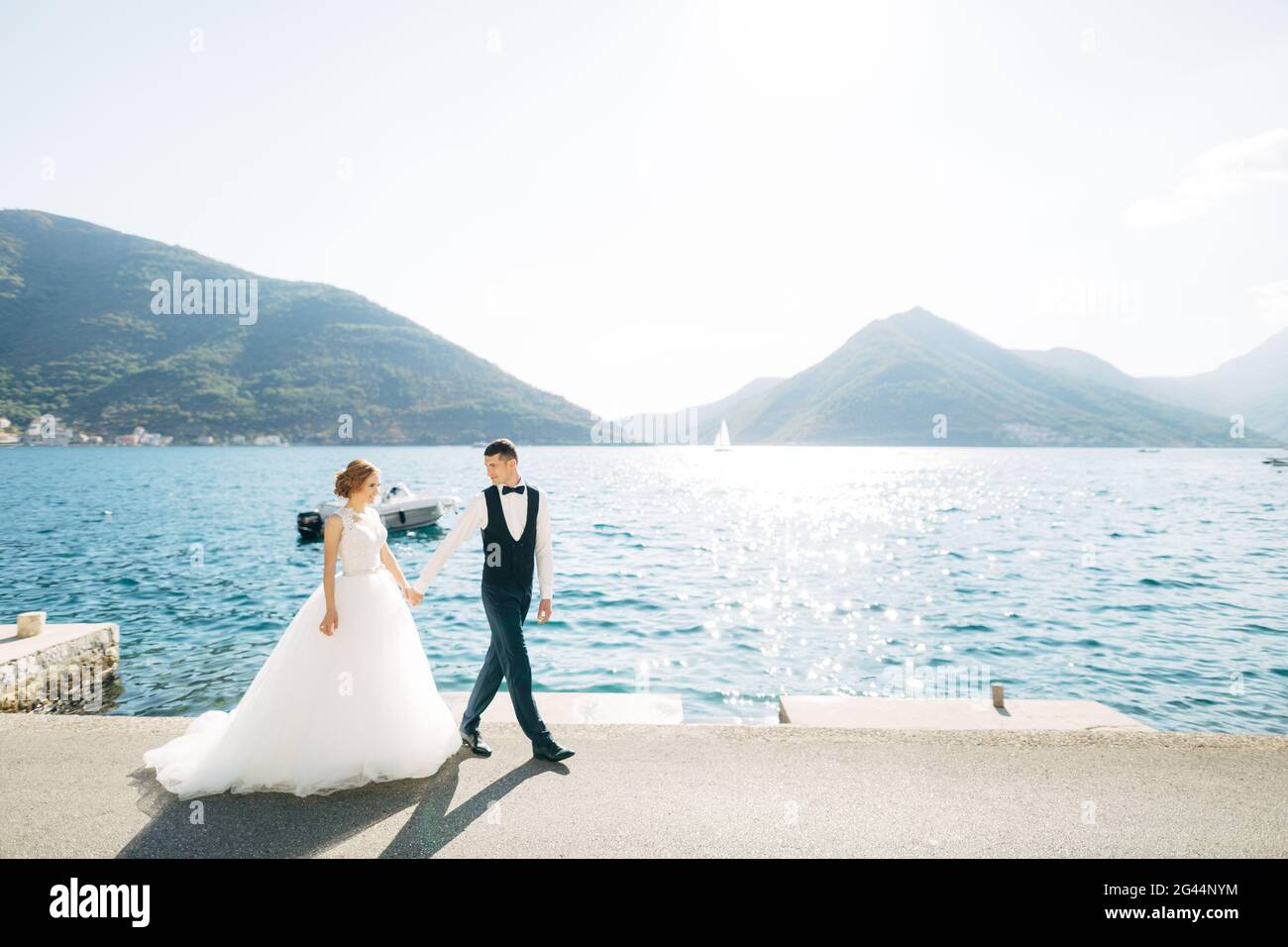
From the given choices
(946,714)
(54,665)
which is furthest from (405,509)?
(946,714)

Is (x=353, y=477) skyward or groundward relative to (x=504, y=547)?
skyward

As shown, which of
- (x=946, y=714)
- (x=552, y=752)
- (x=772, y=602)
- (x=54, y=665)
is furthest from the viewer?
(x=772, y=602)

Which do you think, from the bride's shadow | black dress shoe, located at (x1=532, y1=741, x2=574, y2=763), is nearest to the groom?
black dress shoe, located at (x1=532, y1=741, x2=574, y2=763)

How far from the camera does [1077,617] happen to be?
58.3ft

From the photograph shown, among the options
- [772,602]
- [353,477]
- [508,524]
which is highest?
[353,477]

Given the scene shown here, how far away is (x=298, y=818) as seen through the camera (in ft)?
14.4

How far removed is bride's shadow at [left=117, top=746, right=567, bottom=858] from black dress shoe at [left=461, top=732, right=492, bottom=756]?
39cm

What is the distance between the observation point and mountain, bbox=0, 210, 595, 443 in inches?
5556

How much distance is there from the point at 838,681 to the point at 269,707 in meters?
10.4

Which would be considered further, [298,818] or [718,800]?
[718,800]

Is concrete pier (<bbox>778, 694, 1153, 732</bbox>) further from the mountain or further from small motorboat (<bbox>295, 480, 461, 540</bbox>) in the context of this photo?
the mountain

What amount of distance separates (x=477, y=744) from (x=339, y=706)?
1141mm

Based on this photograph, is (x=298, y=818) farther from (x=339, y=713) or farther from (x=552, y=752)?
(x=552, y=752)
